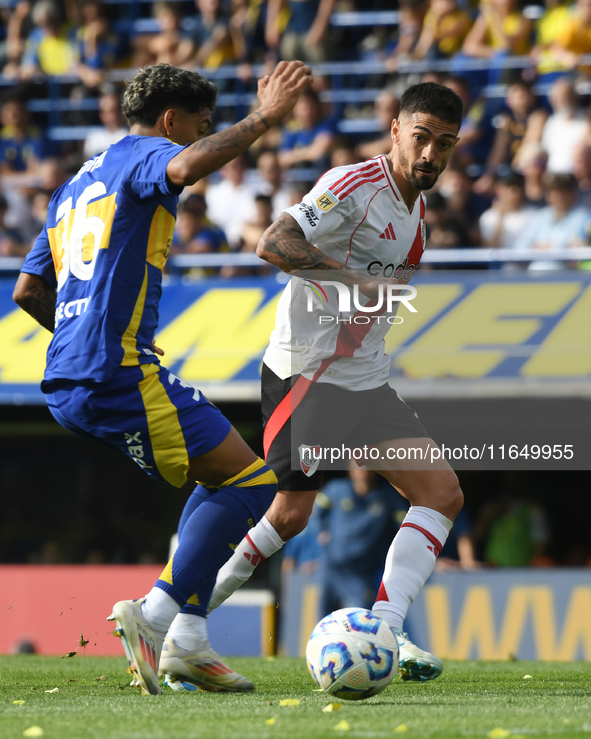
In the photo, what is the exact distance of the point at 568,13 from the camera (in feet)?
41.2

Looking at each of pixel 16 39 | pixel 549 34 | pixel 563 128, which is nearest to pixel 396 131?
pixel 563 128

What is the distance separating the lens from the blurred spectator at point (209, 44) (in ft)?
47.1

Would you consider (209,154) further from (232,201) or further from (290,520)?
(232,201)

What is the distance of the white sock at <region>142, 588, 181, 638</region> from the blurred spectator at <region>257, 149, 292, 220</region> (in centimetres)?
777

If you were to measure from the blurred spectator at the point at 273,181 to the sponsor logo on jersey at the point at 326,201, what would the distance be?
22.7ft

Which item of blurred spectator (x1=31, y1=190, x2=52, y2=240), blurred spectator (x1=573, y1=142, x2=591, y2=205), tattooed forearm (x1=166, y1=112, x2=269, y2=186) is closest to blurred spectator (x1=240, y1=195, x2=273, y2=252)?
blurred spectator (x1=31, y1=190, x2=52, y2=240)

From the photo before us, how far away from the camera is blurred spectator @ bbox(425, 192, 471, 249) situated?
10258mm

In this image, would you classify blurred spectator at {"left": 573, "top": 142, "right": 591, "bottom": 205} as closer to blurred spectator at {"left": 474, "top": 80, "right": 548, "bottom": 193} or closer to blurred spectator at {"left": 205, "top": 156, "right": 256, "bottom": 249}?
Answer: blurred spectator at {"left": 474, "top": 80, "right": 548, "bottom": 193}

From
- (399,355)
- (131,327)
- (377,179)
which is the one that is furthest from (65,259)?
(399,355)

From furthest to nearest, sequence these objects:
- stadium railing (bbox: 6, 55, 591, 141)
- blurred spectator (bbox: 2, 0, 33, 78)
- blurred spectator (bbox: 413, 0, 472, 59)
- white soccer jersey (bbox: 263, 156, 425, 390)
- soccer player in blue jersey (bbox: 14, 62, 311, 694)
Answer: blurred spectator (bbox: 2, 0, 33, 78)
blurred spectator (bbox: 413, 0, 472, 59)
stadium railing (bbox: 6, 55, 591, 141)
white soccer jersey (bbox: 263, 156, 425, 390)
soccer player in blue jersey (bbox: 14, 62, 311, 694)

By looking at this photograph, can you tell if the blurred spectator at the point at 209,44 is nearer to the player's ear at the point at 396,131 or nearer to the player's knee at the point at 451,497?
the player's ear at the point at 396,131

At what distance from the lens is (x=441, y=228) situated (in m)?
10.3

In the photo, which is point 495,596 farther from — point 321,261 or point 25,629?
point 321,261

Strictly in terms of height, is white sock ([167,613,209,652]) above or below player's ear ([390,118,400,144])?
below
